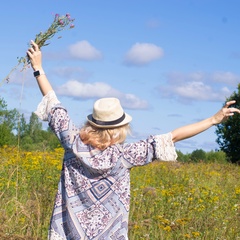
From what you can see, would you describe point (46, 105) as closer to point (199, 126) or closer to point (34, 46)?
point (34, 46)

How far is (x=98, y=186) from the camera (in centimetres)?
374

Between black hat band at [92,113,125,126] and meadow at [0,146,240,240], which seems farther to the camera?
meadow at [0,146,240,240]

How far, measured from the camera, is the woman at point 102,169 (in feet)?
12.1

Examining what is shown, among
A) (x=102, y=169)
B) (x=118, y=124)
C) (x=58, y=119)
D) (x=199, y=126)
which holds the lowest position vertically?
(x=102, y=169)

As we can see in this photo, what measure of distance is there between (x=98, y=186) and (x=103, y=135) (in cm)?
32

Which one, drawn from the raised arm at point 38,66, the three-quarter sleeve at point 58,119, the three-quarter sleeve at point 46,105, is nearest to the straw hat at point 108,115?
the three-quarter sleeve at point 58,119

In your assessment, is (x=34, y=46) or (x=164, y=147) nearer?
(x=164, y=147)

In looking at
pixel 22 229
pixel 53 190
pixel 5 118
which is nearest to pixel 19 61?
pixel 22 229

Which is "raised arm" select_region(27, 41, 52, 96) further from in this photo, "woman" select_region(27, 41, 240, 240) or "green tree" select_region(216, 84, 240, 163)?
"green tree" select_region(216, 84, 240, 163)

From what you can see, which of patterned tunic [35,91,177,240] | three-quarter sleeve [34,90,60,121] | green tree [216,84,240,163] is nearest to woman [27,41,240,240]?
patterned tunic [35,91,177,240]

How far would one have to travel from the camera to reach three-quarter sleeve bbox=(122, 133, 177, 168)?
368 centimetres

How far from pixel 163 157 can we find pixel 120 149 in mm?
270

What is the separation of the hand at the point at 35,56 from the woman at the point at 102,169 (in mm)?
550

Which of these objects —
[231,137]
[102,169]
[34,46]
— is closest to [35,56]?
[34,46]
